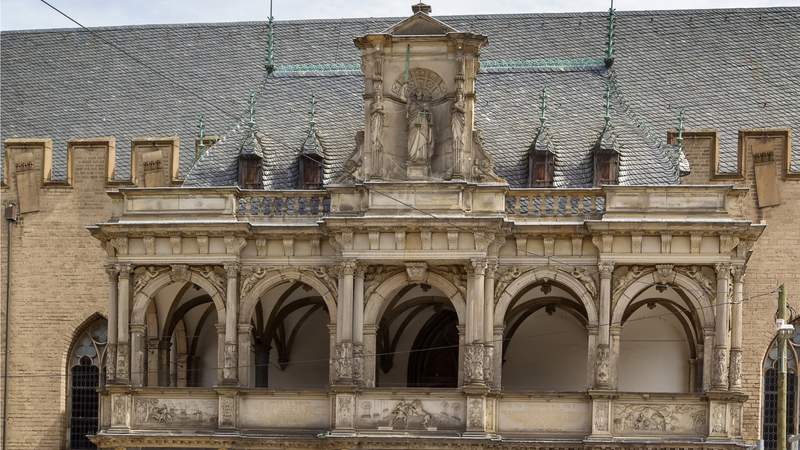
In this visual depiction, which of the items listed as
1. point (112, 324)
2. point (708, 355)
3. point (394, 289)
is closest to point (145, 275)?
point (112, 324)

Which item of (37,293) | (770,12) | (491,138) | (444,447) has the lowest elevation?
(444,447)

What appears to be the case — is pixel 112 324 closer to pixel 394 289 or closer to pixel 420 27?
pixel 394 289

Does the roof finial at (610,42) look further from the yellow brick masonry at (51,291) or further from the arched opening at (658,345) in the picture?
the yellow brick masonry at (51,291)

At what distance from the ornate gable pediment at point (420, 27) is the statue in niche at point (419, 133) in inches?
58.6

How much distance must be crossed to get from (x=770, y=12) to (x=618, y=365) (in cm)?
1309

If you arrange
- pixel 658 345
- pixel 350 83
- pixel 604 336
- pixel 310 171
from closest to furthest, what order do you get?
pixel 604 336
pixel 310 171
pixel 658 345
pixel 350 83

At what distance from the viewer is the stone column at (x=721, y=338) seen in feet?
142

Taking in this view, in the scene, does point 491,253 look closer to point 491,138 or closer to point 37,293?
point 491,138

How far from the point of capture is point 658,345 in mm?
46844

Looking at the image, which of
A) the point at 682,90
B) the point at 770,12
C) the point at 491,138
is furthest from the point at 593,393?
the point at 770,12

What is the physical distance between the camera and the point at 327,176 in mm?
46344

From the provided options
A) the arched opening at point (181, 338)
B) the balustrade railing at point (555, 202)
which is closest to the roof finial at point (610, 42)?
the balustrade railing at point (555, 202)

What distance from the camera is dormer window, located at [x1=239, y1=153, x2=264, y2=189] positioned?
46500 millimetres

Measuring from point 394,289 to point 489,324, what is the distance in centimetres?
221
